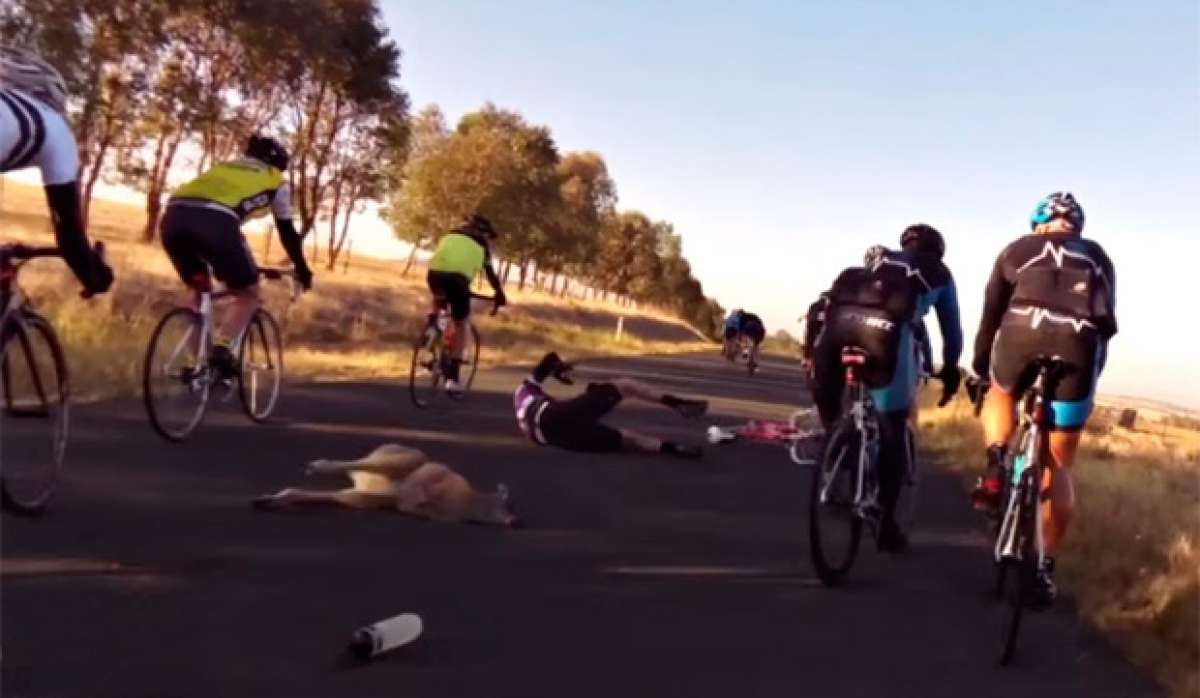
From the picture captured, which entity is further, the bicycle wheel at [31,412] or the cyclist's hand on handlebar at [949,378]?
the cyclist's hand on handlebar at [949,378]

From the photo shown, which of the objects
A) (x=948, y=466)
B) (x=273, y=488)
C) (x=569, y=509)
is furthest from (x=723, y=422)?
(x=273, y=488)

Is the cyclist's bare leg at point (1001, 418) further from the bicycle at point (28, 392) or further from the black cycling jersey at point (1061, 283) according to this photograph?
the bicycle at point (28, 392)

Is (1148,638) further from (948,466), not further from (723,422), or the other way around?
(723,422)

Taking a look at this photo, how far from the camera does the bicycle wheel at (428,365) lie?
12.4 m

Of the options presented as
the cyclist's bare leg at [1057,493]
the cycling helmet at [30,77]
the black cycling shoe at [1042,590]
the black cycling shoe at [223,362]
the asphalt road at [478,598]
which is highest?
the cycling helmet at [30,77]

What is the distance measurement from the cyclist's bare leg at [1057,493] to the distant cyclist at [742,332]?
25.6 m

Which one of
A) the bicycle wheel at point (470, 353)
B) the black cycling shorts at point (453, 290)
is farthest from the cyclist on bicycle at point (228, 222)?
the bicycle wheel at point (470, 353)

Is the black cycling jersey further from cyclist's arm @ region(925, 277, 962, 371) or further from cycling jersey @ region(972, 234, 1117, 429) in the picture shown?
cyclist's arm @ region(925, 277, 962, 371)

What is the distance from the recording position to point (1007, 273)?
6.15 m

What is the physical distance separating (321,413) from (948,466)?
21.0 ft

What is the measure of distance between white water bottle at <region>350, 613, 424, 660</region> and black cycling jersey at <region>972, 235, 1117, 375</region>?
3.20 metres

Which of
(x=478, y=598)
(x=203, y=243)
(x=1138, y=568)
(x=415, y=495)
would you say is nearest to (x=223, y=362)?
(x=203, y=243)

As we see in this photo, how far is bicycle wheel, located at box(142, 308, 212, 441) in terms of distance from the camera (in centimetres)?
796

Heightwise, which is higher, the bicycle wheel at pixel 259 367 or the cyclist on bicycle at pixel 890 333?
the cyclist on bicycle at pixel 890 333
